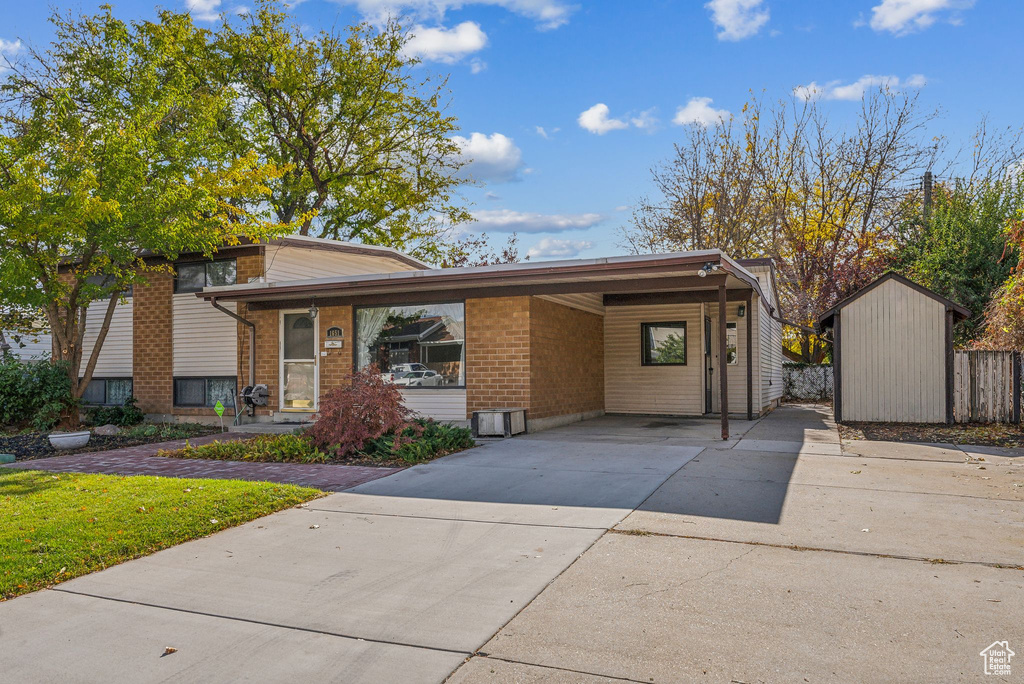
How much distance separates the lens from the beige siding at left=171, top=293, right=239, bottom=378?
14602mm

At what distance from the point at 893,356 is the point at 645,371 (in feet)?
16.3

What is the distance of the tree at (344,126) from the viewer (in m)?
25.3

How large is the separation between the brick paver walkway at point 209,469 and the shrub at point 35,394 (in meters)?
3.57

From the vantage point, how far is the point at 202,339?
14.9 meters

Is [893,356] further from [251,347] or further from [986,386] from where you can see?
[251,347]

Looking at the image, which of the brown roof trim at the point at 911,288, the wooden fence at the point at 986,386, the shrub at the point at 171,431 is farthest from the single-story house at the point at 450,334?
the wooden fence at the point at 986,386

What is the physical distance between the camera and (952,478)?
24.9ft

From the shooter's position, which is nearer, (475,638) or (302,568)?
(475,638)

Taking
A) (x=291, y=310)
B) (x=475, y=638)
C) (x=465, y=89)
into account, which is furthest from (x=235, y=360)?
(x=465, y=89)

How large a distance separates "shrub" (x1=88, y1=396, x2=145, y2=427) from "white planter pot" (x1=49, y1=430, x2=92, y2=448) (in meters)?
3.73

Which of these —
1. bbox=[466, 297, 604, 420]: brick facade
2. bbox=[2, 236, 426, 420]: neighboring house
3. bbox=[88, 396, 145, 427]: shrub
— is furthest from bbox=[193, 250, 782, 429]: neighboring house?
bbox=[88, 396, 145, 427]: shrub

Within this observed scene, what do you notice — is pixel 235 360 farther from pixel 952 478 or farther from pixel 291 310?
pixel 952 478

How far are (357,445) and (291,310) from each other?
217 inches

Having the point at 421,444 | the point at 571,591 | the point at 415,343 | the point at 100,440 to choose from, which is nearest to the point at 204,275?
the point at 100,440
